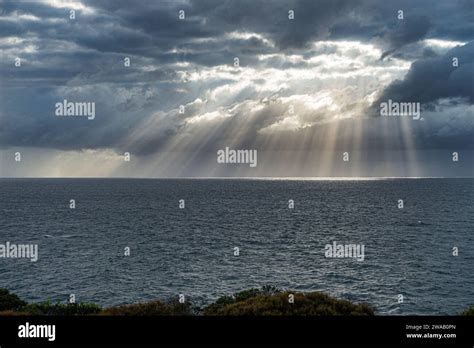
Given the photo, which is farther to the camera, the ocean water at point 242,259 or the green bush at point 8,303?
the ocean water at point 242,259

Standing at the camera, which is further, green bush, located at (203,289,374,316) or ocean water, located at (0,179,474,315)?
ocean water, located at (0,179,474,315)

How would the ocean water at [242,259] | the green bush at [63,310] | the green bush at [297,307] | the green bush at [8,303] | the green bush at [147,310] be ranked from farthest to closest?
the ocean water at [242,259]
the green bush at [8,303]
the green bush at [63,310]
the green bush at [147,310]
the green bush at [297,307]

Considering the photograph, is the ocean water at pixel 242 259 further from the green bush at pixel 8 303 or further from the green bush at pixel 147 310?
the green bush at pixel 147 310

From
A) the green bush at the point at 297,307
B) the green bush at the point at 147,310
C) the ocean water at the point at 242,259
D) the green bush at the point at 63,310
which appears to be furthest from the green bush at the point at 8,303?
the green bush at the point at 297,307

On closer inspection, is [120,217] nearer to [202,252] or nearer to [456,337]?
[202,252]

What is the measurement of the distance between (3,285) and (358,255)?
205ft

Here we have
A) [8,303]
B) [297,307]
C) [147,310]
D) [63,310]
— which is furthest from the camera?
[8,303]

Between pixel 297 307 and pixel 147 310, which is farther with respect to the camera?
pixel 147 310

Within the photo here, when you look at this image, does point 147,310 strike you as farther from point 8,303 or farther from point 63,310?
point 8,303

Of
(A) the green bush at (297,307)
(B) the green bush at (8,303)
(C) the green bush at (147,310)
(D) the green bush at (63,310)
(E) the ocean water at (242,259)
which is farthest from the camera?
(E) the ocean water at (242,259)

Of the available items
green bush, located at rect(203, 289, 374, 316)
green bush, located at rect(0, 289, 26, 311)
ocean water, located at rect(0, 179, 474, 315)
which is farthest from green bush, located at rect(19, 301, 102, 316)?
ocean water, located at rect(0, 179, 474, 315)

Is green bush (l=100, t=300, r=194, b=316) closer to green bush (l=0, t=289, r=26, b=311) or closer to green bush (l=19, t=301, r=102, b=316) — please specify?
green bush (l=19, t=301, r=102, b=316)

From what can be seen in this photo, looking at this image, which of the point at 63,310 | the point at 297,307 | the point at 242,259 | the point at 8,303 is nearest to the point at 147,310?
the point at 63,310

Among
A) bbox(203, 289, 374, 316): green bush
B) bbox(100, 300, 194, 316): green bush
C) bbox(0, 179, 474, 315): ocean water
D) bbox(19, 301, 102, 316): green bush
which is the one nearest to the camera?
bbox(203, 289, 374, 316): green bush
